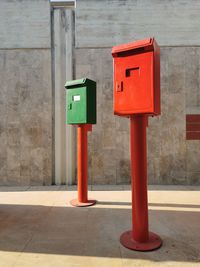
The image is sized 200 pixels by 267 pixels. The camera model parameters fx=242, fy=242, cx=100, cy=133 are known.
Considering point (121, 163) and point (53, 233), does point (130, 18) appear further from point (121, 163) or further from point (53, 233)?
point (53, 233)

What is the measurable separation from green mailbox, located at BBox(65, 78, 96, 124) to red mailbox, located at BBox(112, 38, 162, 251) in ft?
4.74

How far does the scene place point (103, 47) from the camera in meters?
6.72

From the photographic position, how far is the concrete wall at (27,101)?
670 centimetres

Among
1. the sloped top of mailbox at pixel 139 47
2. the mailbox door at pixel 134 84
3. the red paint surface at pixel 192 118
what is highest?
the sloped top of mailbox at pixel 139 47

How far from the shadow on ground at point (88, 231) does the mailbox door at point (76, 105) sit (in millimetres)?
1722

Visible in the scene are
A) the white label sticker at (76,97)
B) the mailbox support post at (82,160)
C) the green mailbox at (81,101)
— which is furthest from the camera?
the mailbox support post at (82,160)

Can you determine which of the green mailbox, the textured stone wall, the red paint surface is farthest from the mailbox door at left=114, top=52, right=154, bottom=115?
the red paint surface

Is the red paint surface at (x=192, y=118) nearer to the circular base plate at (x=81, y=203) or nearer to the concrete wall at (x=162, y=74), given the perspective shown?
the concrete wall at (x=162, y=74)

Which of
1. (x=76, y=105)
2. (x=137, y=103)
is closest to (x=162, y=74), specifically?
(x=76, y=105)

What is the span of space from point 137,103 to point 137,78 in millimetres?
319

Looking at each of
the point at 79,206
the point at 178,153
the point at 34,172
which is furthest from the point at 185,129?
the point at 34,172

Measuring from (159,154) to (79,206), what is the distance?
2.94 m

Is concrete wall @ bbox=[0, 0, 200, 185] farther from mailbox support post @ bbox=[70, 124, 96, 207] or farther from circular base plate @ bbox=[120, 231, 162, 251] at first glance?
circular base plate @ bbox=[120, 231, 162, 251]

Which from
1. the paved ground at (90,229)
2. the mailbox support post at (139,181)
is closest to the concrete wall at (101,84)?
the paved ground at (90,229)
